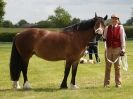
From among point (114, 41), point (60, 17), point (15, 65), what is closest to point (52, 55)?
point (15, 65)

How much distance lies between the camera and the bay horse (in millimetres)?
13688

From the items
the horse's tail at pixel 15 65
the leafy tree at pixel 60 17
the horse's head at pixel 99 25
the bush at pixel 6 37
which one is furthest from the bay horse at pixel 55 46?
the leafy tree at pixel 60 17

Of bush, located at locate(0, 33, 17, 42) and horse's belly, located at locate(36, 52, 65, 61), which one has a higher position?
horse's belly, located at locate(36, 52, 65, 61)

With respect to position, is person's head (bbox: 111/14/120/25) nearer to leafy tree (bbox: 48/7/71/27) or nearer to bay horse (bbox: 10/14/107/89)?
bay horse (bbox: 10/14/107/89)

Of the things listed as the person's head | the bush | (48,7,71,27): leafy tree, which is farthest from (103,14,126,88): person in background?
(48,7,71,27): leafy tree

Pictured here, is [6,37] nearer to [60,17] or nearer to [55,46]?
[60,17]

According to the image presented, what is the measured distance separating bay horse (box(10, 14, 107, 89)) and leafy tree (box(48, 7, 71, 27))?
259ft

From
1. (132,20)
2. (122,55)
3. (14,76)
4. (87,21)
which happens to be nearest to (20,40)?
(14,76)

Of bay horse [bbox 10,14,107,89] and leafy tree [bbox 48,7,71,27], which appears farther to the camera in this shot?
leafy tree [bbox 48,7,71,27]

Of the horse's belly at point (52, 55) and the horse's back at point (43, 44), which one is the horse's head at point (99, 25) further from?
the horse's belly at point (52, 55)

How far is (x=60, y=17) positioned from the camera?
95875 millimetres

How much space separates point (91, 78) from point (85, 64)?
23.9 feet

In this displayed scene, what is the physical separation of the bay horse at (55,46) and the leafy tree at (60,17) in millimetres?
79016

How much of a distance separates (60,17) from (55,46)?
8244 cm
